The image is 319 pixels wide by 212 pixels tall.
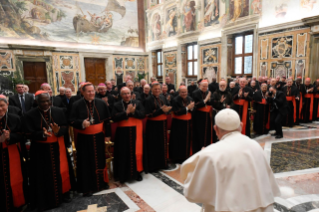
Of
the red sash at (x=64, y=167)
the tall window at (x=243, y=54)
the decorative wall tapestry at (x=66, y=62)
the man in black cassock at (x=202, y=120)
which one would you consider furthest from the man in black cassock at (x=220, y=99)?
the decorative wall tapestry at (x=66, y=62)

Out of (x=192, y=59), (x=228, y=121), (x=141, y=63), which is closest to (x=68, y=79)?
(x=141, y=63)

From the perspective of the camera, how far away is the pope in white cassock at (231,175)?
4.58ft

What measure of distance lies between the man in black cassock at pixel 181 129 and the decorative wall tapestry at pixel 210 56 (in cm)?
747

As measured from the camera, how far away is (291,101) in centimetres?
747

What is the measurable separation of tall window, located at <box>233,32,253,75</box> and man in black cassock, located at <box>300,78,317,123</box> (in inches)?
103

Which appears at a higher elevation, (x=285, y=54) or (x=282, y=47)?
(x=282, y=47)

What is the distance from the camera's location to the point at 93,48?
Answer: 13523mm

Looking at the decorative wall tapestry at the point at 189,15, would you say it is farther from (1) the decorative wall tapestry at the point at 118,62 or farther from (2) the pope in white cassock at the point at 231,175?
(2) the pope in white cassock at the point at 231,175

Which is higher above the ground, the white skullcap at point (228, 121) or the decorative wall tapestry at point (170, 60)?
the decorative wall tapestry at point (170, 60)

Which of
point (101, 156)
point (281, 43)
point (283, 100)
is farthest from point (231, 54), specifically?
point (101, 156)

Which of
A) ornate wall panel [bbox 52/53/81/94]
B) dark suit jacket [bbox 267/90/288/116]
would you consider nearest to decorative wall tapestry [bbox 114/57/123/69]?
ornate wall panel [bbox 52/53/81/94]

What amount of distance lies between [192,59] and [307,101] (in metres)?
6.81

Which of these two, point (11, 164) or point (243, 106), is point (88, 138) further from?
point (243, 106)

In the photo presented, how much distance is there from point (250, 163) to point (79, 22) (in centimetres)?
1423
